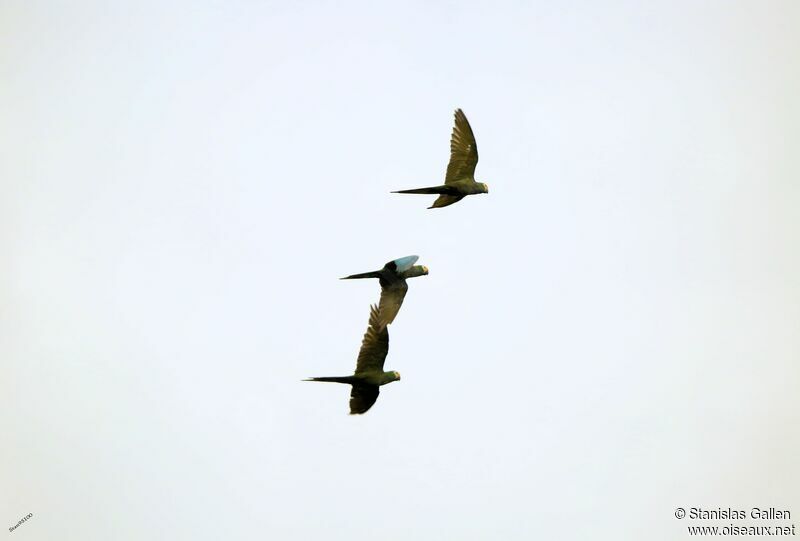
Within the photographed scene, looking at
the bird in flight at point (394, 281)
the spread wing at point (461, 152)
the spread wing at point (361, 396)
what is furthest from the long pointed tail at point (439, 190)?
the spread wing at point (361, 396)

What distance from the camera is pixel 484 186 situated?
49281 mm

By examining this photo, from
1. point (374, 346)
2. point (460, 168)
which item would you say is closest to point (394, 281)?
point (374, 346)

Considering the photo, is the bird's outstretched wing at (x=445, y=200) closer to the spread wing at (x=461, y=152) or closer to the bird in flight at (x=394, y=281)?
the spread wing at (x=461, y=152)

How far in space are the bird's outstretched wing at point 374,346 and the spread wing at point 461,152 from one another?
638 cm

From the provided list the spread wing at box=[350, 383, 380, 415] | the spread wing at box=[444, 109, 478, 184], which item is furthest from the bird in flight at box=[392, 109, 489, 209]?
the spread wing at box=[350, 383, 380, 415]

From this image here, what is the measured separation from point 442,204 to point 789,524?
126 feet

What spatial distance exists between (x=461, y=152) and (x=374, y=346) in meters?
8.05

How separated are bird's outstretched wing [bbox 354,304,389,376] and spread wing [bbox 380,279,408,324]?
234mm

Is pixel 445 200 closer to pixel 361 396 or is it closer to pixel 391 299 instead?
pixel 391 299

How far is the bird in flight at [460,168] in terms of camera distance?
48.5 m

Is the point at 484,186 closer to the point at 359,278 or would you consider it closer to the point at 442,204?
the point at 442,204

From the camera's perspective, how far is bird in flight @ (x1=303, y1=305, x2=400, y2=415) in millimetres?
46441

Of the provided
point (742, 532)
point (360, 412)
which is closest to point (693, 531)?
point (742, 532)

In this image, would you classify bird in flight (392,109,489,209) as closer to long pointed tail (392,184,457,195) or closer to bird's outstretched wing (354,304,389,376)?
long pointed tail (392,184,457,195)
